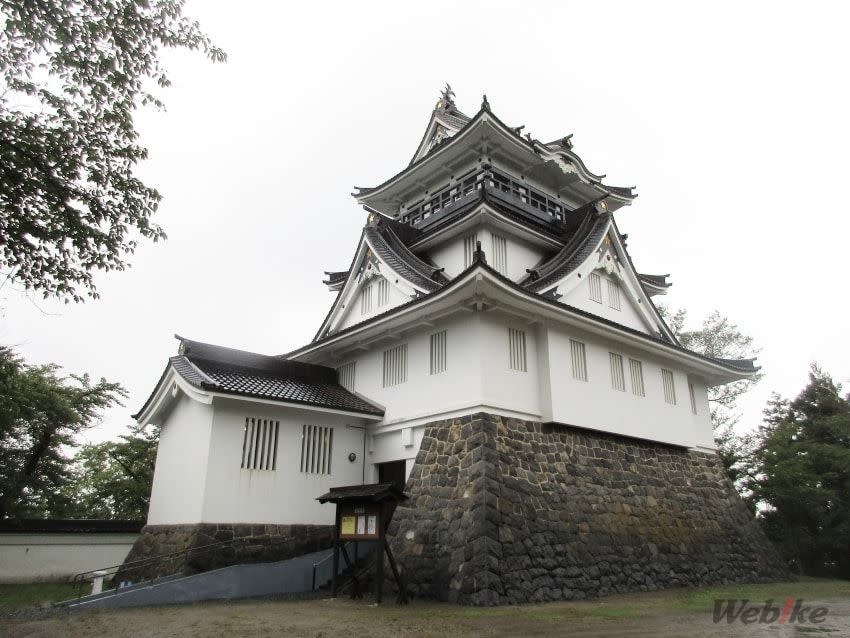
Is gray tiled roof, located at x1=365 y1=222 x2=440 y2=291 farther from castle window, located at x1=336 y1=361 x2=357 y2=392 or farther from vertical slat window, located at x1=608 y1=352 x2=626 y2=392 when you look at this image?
vertical slat window, located at x1=608 y1=352 x2=626 y2=392

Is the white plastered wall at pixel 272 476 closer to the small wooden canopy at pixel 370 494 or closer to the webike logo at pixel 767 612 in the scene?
the small wooden canopy at pixel 370 494

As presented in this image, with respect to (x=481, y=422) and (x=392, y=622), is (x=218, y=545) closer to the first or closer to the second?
(x=392, y=622)

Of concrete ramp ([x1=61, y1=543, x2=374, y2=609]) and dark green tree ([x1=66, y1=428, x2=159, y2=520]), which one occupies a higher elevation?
dark green tree ([x1=66, y1=428, x2=159, y2=520])

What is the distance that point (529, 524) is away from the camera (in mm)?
11109

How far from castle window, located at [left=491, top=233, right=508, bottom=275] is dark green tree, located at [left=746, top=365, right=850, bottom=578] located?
13700 mm

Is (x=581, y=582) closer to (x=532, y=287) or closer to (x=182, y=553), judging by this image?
(x=532, y=287)

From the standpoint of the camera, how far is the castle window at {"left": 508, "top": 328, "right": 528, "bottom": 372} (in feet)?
41.9

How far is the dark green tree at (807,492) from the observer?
21.3m

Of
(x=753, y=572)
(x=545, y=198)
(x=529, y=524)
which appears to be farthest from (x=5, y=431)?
(x=753, y=572)

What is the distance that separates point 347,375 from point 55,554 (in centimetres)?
897

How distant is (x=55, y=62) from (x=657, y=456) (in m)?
15.1

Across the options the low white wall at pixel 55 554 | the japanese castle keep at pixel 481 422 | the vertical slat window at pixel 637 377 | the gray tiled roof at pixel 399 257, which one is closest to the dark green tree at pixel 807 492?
the japanese castle keep at pixel 481 422

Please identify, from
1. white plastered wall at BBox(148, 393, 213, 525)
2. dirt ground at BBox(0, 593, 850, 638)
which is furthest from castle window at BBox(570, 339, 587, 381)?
white plastered wall at BBox(148, 393, 213, 525)

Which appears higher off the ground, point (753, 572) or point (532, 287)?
point (532, 287)
